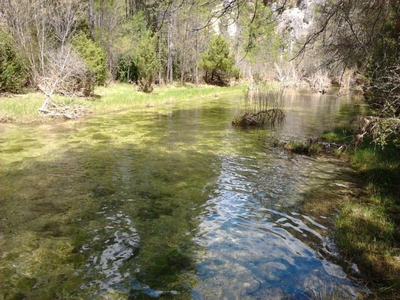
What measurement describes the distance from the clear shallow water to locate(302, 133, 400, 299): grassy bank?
1.01 feet

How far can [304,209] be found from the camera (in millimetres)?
7152

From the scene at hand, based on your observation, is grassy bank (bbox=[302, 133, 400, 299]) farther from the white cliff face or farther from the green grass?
the white cliff face

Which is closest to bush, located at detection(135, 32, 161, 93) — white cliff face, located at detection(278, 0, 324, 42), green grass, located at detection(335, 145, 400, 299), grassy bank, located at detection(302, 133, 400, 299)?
white cliff face, located at detection(278, 0, 324, 42)

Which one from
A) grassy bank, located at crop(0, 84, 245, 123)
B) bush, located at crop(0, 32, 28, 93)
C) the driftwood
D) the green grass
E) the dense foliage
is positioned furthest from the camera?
the dense foliage

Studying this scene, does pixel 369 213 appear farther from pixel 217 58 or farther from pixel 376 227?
pixel 217 58

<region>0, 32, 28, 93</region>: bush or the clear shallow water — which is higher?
<region>0, 32, 28, 93</region>: bush

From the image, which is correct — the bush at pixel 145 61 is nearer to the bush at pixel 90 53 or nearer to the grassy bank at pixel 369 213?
the bush at pixel 90 53

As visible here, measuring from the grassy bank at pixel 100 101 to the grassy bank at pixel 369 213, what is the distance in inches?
552

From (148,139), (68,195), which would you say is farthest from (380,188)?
(148,139)

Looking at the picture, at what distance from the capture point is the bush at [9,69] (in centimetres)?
2009

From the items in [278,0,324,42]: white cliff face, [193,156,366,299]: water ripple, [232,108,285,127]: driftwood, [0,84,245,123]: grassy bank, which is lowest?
[193,156,366,299]: water ripple

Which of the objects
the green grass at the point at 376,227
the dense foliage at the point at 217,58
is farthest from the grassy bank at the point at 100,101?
the green grass at the point at 376,227

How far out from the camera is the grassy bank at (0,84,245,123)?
16.4 metres

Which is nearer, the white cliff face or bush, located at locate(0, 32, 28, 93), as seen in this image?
the white cliff face
